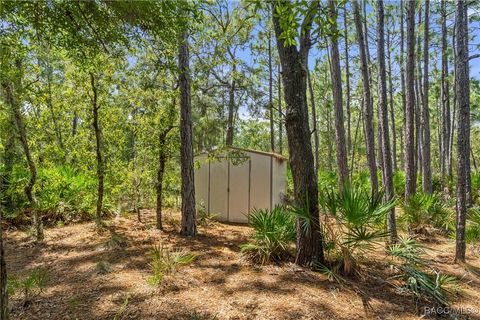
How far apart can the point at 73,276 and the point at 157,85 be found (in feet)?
14.3

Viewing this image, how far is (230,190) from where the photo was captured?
387 inches

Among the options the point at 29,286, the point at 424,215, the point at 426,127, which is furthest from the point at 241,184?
the point at 426,127

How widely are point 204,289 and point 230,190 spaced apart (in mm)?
5767

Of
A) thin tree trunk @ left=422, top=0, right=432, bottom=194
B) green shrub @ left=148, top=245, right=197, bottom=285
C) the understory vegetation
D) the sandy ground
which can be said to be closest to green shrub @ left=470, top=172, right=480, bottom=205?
the understory vegetation

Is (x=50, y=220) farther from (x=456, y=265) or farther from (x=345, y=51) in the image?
(x=345, y=51)

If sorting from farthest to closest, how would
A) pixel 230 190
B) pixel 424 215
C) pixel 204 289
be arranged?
pixel 230 190
pixel 424 215
pixel 204 289

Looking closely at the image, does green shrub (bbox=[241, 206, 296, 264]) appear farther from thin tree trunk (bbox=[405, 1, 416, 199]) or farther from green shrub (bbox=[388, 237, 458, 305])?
thin tree trunk (bbox=[405, 1, 416, 199])

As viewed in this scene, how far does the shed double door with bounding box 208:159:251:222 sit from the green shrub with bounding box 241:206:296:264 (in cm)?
420

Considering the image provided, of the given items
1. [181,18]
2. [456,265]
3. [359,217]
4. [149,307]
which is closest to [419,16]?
[456,265]

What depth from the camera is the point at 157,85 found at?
7.16 metres

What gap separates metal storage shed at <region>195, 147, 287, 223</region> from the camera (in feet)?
31.1

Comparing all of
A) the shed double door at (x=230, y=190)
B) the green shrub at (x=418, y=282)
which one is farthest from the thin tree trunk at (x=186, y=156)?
the green shrub at (x=418, y=282)

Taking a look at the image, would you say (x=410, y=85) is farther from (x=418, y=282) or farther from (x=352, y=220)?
(x=418, y=282)

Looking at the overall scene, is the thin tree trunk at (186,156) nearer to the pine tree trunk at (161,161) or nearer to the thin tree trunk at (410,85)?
the pine tree trunk at (161,161)
